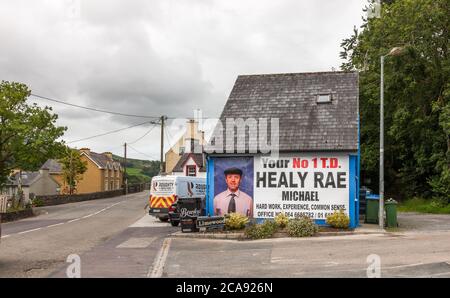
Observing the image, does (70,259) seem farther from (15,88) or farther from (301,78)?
(15,88)

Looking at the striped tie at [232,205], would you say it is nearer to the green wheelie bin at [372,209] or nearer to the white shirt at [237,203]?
the white shirt at [237,203]

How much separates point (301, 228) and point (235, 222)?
2.57 metres

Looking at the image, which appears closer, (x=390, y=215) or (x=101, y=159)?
(x=390, y=215)

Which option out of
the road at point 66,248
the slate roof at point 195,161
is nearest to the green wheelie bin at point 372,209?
the road at point 66,248

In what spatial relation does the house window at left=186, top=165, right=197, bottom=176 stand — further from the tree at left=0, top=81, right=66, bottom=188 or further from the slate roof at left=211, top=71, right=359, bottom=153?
the slate roof at left=211, top=71, right=359, bottom=153

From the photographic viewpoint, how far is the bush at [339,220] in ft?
61.6

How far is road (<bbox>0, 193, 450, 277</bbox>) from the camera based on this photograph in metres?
11.1

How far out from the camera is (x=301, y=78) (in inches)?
921

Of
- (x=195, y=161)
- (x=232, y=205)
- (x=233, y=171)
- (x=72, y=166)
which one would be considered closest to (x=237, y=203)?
(x=232, y=205)

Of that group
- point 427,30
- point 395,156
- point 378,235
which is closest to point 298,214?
point 378,235

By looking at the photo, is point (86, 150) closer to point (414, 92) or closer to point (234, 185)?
point (414, 92)

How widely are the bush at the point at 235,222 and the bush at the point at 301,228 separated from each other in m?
1.84

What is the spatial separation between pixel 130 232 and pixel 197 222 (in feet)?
12.2

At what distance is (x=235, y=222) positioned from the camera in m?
18.8
